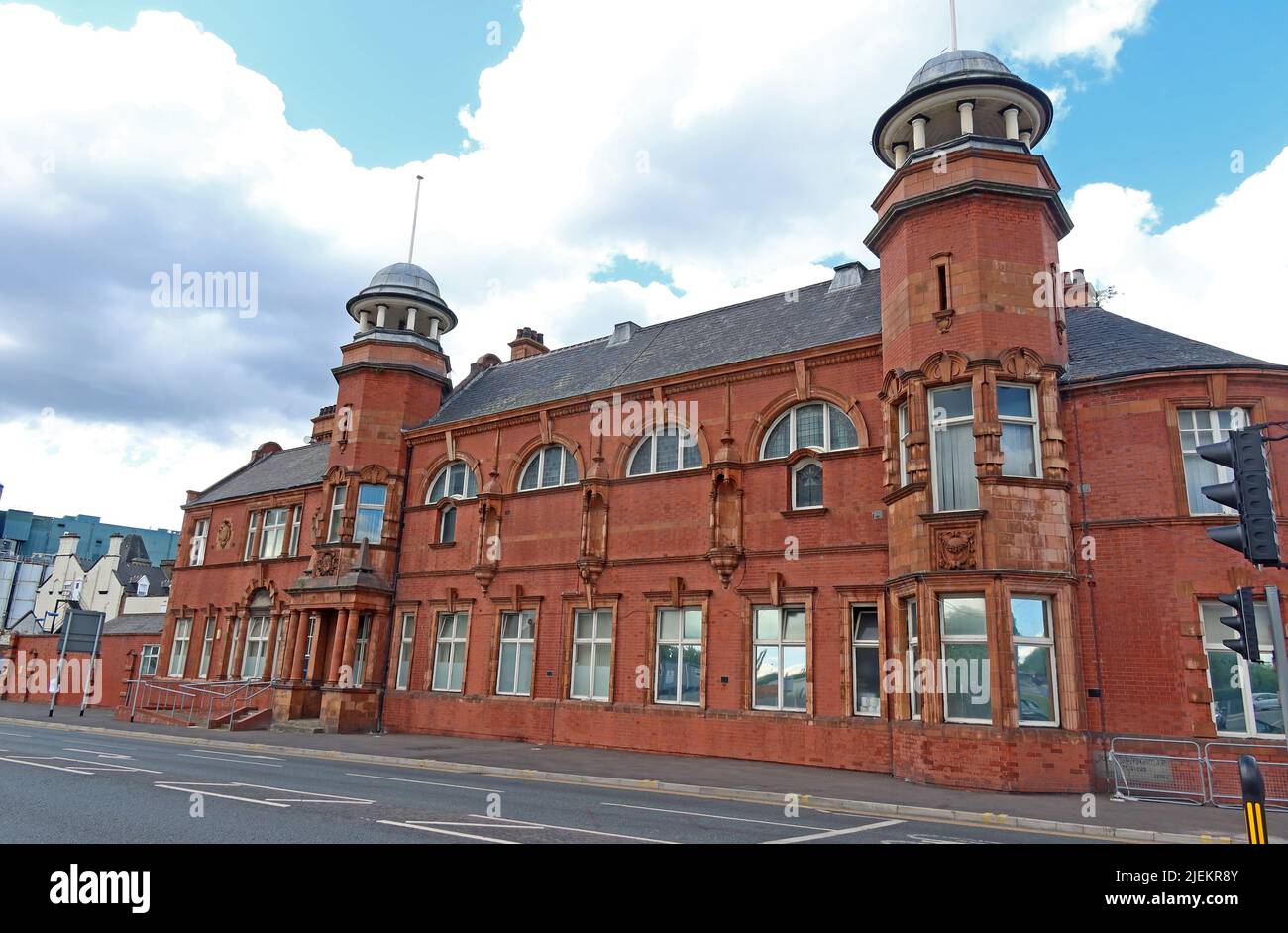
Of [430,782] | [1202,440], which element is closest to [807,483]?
[1202,440]

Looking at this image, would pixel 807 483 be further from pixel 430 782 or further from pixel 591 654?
pixel 430 782

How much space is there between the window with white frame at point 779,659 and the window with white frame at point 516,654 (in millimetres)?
7031

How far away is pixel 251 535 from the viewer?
33875mm

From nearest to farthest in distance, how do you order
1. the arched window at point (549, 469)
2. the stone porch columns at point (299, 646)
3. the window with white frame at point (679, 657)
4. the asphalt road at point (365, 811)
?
the asphalt road at point (365, 811), the window with white frame at point (679, 657), the arched window at point (549, 469), the stone porch columns at point (299, 646)

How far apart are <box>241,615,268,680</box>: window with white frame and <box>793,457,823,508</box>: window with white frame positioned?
22284mm

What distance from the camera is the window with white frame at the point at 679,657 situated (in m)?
20.1

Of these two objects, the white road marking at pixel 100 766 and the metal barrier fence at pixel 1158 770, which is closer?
the white road marking at pixel 100 766

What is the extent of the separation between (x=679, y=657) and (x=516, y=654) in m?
5.60

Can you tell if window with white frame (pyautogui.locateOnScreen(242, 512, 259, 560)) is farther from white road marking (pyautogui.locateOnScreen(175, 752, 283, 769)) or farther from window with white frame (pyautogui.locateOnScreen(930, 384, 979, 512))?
window with white frame (pyautogui.locateOnScreen(930, 384, 979, 512))

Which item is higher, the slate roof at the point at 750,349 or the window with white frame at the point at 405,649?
the slate roof at the point at 750,349

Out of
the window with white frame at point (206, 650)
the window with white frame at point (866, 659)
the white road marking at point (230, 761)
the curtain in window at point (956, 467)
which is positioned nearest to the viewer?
the white road marking at point (230, 761)

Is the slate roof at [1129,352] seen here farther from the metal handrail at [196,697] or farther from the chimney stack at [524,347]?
the metal handrail at [196,697]

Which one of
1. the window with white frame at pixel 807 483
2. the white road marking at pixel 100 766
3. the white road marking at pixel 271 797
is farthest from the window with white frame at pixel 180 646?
the window with white frame at pixel 807 483
